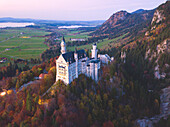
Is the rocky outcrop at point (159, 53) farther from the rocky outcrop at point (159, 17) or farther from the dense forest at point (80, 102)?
the rocky outcrop at point (159, 17)

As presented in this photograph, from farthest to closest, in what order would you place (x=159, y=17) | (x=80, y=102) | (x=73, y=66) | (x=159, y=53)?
(x=159, y=17) < (x=159, y=53) < (x=73, y=66) < (x=80, y=102)

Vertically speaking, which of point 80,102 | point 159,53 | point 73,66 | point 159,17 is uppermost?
point 159,17

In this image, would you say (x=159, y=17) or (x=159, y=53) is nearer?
(x=159, y=53)

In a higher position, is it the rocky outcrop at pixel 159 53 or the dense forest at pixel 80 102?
the rocky outcrop at pixel 159 53

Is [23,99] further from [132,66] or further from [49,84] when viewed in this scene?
[132,66]

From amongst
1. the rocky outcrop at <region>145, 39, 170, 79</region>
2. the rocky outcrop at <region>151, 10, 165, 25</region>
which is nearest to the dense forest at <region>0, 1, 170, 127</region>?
the rocky outcrop at <region>145, 39, 170, 79</region>

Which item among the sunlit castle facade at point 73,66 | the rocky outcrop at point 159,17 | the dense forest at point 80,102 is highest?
the rocky outcrop at point 159,17

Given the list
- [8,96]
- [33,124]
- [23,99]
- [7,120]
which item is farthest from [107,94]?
[8,96]

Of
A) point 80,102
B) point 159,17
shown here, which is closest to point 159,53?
point 159,17

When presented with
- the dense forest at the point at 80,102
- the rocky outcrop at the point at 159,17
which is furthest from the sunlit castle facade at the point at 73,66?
the rocky outcrop at the point at 159,17

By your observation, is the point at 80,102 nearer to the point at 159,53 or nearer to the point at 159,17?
the point at 159,53
